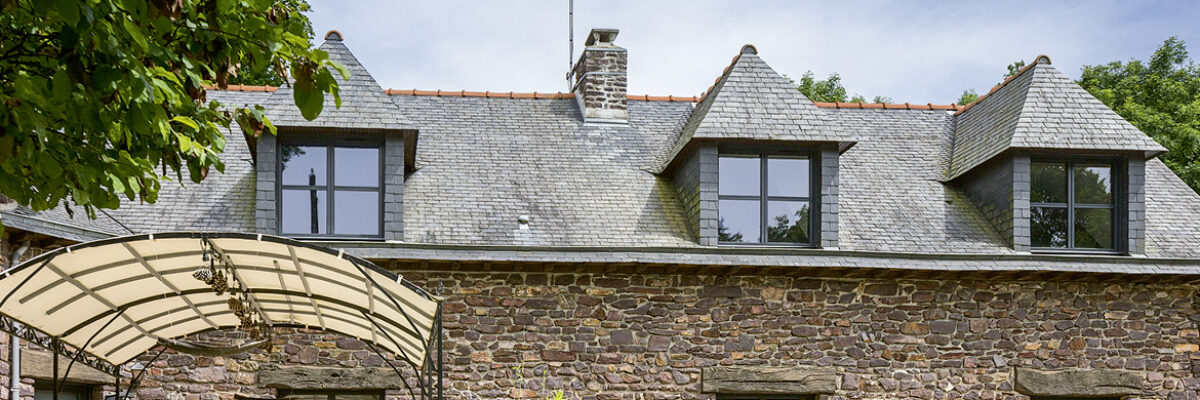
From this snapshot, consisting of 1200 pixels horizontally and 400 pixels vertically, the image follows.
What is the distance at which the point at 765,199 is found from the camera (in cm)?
1196


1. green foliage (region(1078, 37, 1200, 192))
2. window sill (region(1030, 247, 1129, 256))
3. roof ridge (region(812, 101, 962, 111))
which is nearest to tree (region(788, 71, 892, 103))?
green foliage (region(1078, 37, 1200, 192))

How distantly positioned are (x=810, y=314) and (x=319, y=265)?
578 cm

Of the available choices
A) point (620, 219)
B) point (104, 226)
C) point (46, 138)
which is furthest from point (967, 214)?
point (46, 138)

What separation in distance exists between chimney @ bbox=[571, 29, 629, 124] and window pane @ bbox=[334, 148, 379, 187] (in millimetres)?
3216

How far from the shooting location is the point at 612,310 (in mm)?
11430

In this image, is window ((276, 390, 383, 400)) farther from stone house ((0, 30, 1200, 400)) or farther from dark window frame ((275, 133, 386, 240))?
dark window frame ((275, 133, 386, 240))

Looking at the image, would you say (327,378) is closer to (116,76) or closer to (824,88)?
(116,76)

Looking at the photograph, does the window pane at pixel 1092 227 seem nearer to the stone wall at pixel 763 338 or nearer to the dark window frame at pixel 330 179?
the stone wall at pixel 763 338

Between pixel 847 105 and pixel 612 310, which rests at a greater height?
pixel 847 105

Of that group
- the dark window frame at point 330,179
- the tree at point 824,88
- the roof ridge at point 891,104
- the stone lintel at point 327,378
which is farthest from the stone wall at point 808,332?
the tree at point 824,88

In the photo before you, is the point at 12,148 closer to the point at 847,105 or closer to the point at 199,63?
the point at 199,63

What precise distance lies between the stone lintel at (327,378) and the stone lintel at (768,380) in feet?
10.4

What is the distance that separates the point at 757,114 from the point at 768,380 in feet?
9.28

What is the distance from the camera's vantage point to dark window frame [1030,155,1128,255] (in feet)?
39.6
